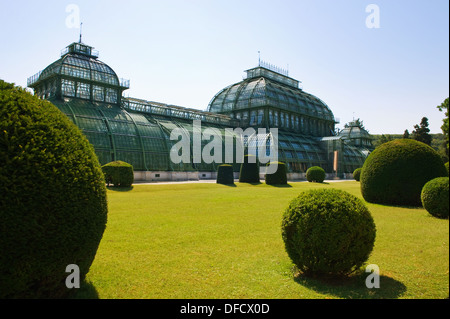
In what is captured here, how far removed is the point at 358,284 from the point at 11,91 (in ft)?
22.5

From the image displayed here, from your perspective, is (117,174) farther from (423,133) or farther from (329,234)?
(423,133)

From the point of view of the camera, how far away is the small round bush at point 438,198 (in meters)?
13.0

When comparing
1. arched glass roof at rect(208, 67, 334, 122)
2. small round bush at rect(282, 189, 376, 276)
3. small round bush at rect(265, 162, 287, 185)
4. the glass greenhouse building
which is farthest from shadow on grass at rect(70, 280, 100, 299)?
arched glass roof at rect(208, 67, 334, 122)

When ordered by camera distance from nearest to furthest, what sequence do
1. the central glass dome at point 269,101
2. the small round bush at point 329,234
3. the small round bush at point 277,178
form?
1. the small round bush at point 329,234
2. the small round bush at point 277,178
3. the central glass dome at point 269,101

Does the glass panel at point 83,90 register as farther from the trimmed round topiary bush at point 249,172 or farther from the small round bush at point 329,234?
the small round bush at point 329,234

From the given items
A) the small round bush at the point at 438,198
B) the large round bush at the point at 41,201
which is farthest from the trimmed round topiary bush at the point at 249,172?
the large round bush at the point at 41,201

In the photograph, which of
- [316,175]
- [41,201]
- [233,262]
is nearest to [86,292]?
[41,201]

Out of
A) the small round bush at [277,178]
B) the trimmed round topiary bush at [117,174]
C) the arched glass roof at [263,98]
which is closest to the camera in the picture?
the trimmed round topiary bush at [117,174]

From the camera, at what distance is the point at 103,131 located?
3691cm

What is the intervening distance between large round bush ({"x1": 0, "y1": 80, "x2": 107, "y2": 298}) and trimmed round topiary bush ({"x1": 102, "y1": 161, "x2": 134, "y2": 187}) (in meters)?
22.1

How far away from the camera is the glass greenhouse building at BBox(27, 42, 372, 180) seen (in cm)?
3766

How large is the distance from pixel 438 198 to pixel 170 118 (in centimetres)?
4117

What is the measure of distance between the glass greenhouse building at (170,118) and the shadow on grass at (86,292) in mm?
30881

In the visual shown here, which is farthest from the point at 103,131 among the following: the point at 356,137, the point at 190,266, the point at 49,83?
the point at 356,137
